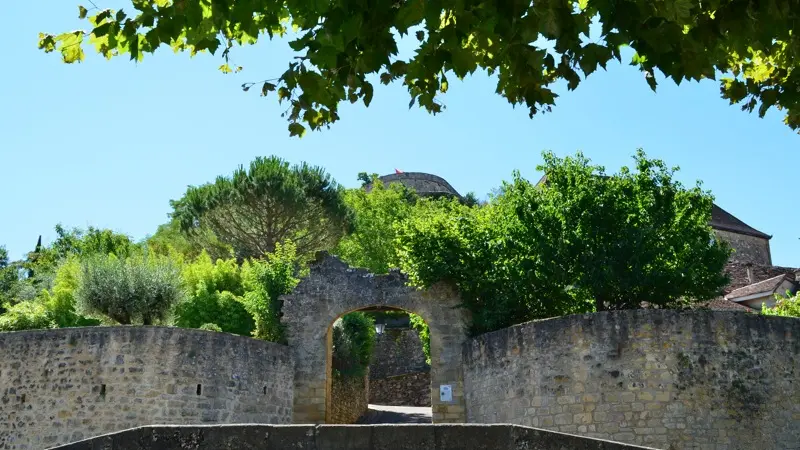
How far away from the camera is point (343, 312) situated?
1722 centimetres

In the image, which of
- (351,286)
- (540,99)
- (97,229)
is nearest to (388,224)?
(97,229)

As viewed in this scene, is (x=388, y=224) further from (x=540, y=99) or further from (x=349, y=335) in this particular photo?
(x=540, y=99)

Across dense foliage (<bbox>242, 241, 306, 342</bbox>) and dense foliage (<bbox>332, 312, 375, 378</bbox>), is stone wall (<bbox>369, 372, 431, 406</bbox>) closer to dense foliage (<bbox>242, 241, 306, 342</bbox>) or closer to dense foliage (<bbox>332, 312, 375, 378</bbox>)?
dense foliage (<bbox>332, 312, 375, 378</bbox>)

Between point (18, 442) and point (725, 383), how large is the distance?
38.1 ft

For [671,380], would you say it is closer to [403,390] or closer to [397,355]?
[403,390]

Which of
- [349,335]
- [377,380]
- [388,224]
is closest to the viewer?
[349,335]

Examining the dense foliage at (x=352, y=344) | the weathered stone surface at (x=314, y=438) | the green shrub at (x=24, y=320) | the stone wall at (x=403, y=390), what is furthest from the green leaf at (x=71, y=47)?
the stone wall at (x=403, y=390)

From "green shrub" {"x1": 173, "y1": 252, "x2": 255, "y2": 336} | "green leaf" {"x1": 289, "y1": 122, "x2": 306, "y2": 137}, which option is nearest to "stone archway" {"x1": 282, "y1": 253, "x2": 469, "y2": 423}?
"green shrub" {"x1": 173, "y1": 252, "x2": 255, "y2": 336}

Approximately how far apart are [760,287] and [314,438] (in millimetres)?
24387

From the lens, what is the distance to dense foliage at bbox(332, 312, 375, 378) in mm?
20594

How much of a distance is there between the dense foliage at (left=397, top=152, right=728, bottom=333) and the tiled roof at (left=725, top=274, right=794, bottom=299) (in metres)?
12.6

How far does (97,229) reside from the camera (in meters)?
39.4

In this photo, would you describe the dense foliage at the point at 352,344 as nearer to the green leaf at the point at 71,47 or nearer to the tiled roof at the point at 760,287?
the tiled roof at the point at 760,287

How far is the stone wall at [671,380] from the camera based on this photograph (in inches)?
535
